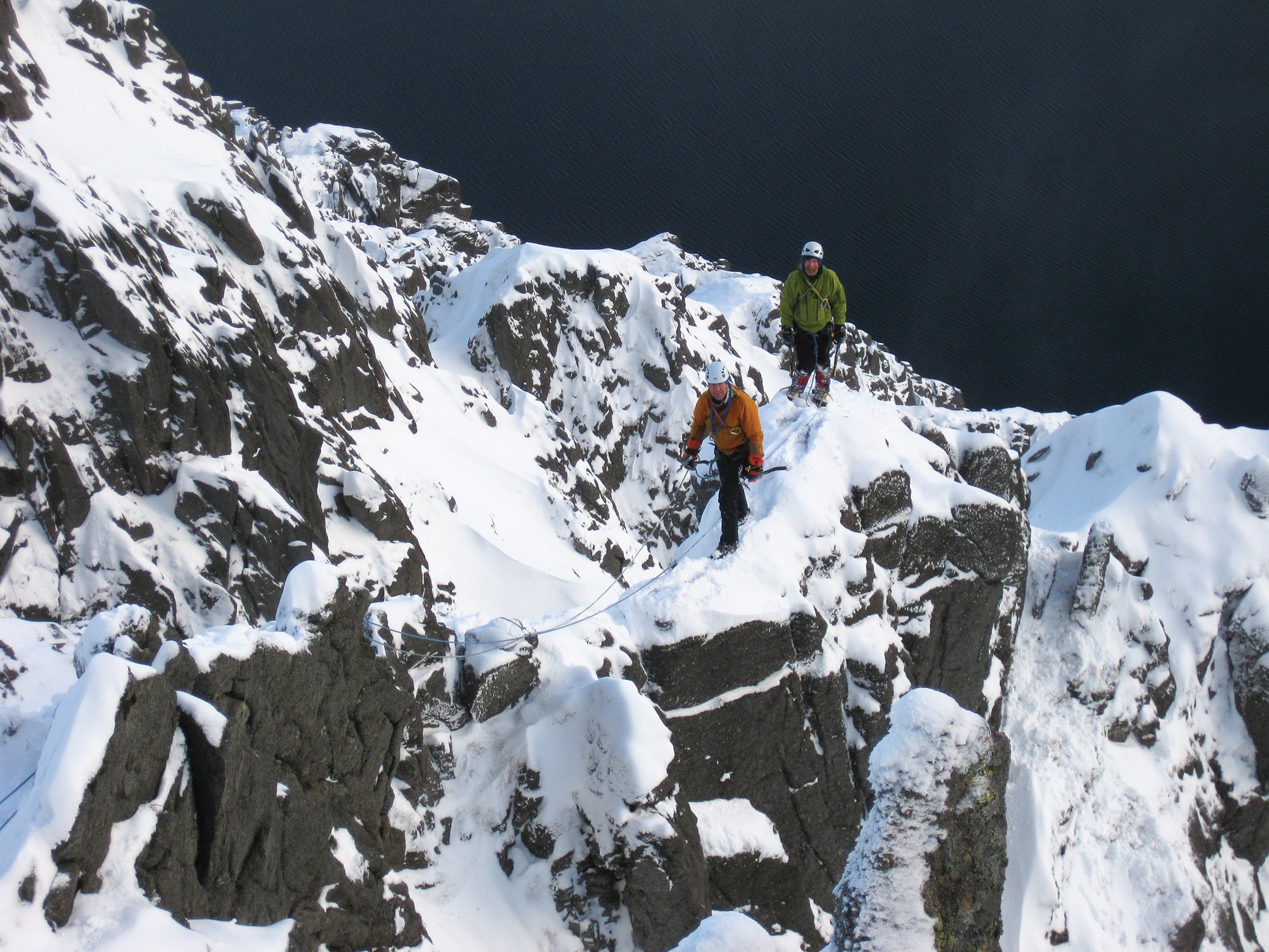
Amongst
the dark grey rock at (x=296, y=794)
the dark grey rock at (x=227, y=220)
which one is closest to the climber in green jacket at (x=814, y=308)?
the dark grey rock at (x=296, y=794)

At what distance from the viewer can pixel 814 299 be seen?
693 inches

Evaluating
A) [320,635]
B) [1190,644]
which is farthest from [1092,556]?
[320,635]

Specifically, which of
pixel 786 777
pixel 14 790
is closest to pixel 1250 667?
pixel 786 777

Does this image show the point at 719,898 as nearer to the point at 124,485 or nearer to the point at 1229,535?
the point at 124,485

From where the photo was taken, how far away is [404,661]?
1262 centimetres

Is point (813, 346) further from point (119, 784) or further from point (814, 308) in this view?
point (119, 784)

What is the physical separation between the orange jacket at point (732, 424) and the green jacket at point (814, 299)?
389 cm

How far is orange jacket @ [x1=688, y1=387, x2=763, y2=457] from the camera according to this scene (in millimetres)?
14055

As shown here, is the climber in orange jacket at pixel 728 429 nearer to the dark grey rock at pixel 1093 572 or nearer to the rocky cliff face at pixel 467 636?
the rocky cliff face at pixel 467 636

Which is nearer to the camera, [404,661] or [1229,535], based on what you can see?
[404,661]

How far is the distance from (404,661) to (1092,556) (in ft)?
47.1

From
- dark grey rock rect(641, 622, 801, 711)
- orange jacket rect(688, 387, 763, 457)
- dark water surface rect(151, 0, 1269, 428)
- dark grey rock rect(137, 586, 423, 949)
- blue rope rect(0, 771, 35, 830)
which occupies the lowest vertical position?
blue rope rect(0, 771, 35, 830)

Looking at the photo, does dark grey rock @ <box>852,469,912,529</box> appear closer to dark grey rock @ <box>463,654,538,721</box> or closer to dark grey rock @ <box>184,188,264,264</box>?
dark grey rock @ <box>463,654,538,721</box>

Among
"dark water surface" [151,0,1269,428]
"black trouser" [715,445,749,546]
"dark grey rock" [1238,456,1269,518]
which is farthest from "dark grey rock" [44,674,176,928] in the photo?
"dark water surface" [151,0,1269,428]
